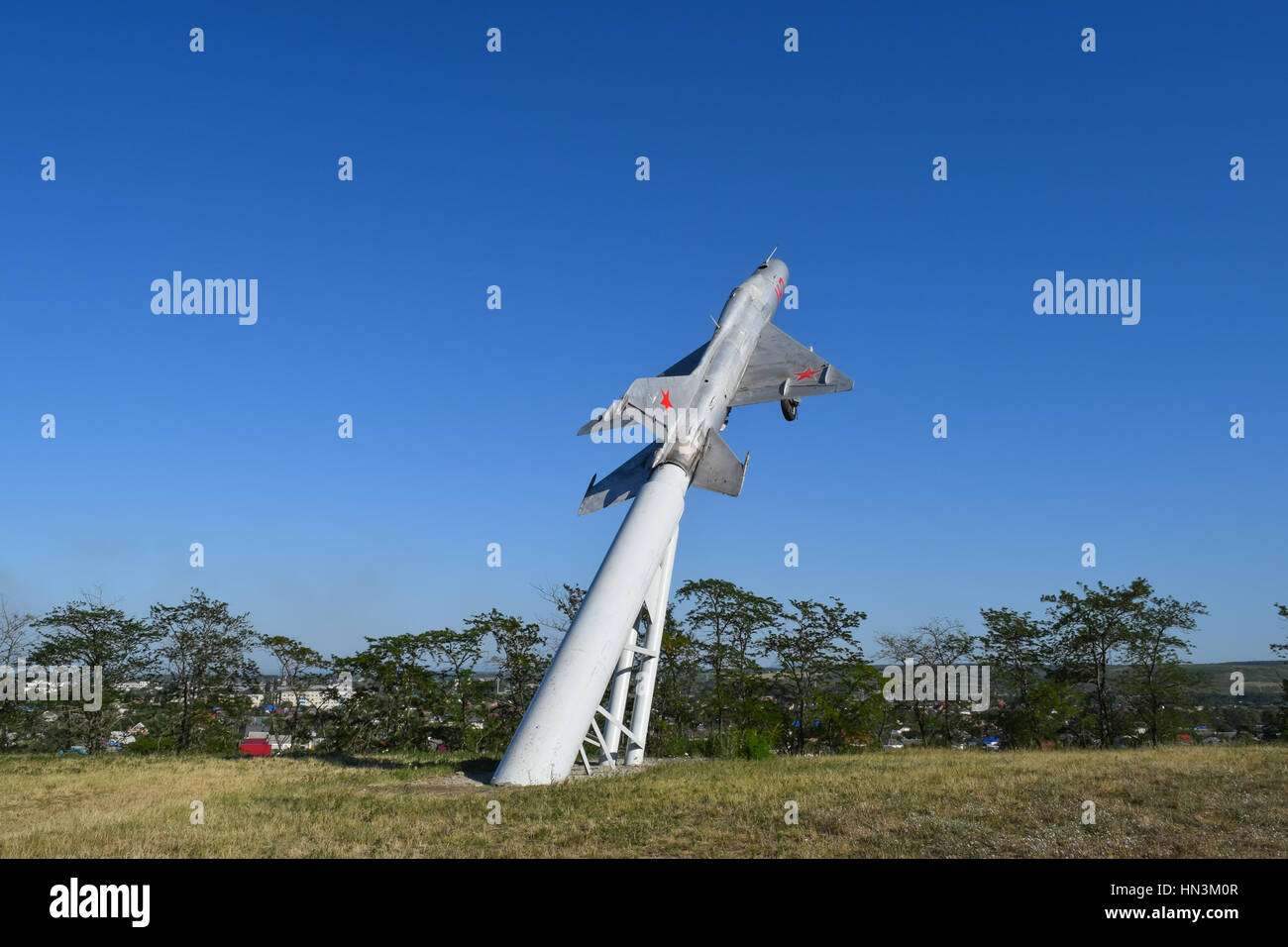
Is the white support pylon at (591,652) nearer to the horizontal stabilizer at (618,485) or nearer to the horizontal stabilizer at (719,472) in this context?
the horizontal stabilizer at (719,472)

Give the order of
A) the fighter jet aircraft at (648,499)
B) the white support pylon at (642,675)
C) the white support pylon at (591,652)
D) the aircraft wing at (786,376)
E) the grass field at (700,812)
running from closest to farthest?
the grass field at (700,812), the white support pylon at (591,652), the fighter jet aircraft at (648,499), the white support pylon at (642,675), the aircraft wing at (786,376)

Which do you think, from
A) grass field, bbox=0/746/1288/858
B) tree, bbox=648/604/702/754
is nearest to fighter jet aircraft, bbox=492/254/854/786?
grass field, bbox=0/746/1288/858

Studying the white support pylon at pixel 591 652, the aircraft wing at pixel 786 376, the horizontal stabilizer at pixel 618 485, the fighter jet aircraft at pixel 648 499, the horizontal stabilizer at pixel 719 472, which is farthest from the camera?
the aircraft wing at pixel 786 376

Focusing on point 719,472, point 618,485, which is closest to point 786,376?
point 719,472

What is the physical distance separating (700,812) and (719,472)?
9495 mm

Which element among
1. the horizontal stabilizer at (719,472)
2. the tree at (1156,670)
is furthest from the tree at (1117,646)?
the horizontal stabilizer at (719,472)

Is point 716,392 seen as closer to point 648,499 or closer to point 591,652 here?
point 648,499

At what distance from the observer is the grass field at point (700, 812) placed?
9.34 metres

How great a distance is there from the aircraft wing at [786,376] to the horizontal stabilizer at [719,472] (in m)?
2.56

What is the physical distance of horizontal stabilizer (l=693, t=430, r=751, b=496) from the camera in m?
19.3

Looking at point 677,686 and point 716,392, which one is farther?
point 677,686

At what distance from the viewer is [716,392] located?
66.4ft
